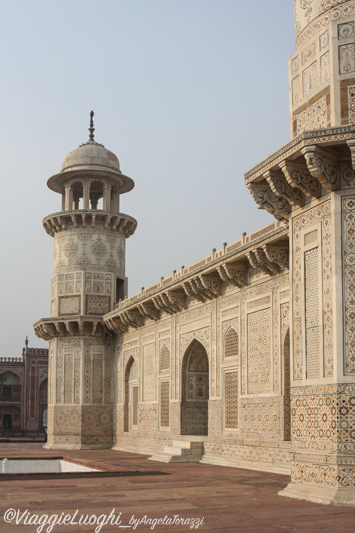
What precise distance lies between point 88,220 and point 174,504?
59.5 ft

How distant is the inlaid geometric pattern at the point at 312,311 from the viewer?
8.95 meters

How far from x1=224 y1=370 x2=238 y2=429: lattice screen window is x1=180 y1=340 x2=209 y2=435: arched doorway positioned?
2.47m

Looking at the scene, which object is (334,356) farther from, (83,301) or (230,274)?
(83,301)

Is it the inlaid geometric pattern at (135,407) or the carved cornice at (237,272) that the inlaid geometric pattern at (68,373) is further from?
the carved cornice at (237,272)

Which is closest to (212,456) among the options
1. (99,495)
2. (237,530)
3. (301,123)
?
(99,495)

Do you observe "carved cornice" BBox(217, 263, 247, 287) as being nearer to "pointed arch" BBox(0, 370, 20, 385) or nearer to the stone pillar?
the stone pillar

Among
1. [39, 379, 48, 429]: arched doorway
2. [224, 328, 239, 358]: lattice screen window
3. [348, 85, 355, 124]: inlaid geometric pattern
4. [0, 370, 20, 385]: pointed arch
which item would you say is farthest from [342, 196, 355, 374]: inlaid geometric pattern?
[0, 370, 20, 385]: pointed arch

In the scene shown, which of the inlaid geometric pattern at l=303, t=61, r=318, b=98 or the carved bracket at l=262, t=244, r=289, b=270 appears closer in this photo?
the inlaid geometric pattern at l=303, t=61, r=318, b=98

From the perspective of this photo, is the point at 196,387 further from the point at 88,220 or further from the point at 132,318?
the point at 88,220

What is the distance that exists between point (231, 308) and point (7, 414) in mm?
34657

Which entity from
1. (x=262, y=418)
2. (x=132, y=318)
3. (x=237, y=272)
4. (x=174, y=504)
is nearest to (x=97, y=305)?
(x=132, y=318)

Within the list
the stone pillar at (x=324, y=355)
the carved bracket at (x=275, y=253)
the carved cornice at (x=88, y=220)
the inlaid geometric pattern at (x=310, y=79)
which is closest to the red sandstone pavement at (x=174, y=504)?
the stone pillar at (x=324, y=355)

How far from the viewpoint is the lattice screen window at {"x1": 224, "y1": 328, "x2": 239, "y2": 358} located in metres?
16.2

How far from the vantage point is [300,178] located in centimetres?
927
